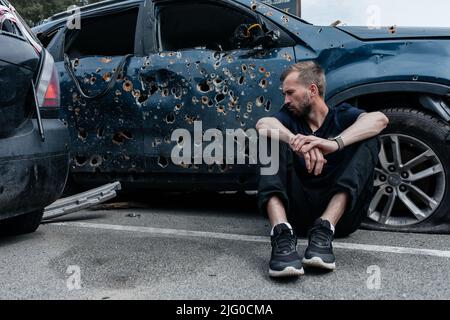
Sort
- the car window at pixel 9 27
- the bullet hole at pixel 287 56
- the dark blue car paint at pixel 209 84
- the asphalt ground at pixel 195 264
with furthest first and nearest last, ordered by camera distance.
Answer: the bullet hole at pixel 287 56 < the dark blue car paint at pixel 209 84 < the car window at pixel 9 27 < the asphalt ground at pixel 195 264

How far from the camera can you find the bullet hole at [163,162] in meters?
3.52

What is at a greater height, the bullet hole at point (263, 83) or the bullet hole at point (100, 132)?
Answer: the bullet hole at point (263, 83)

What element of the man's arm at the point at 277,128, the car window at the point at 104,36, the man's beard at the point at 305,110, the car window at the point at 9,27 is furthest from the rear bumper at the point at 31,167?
the car window at the point at 104,36

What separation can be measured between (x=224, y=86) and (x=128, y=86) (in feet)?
2.46

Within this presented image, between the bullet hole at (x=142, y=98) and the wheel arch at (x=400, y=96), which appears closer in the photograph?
the wheel arch at (x=400, y=96)

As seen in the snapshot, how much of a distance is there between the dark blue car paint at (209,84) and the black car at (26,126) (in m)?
0.92

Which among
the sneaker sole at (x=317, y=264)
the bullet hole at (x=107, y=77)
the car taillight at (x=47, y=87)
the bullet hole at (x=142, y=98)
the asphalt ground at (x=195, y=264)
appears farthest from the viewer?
the bullet hole at (x=107, y=77)

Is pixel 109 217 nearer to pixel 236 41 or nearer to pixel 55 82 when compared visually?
pixel 55 82

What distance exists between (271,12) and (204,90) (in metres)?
0.72

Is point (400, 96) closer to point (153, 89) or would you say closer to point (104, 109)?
point (153, 89)

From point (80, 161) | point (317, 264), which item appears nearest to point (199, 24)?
point (80, 161)

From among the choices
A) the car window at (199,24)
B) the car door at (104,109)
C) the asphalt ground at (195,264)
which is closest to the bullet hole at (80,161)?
the car door at (104,109)

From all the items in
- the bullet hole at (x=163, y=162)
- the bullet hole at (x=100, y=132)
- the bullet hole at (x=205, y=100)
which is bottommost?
the bullet hole at (x=163, y=162)

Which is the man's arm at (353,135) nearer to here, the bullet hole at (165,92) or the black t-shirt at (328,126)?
the black t-shirt at (328,126)
